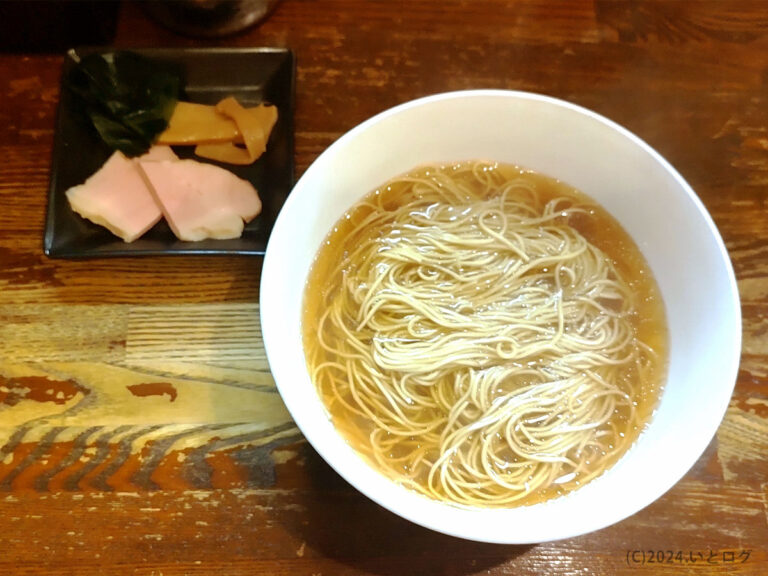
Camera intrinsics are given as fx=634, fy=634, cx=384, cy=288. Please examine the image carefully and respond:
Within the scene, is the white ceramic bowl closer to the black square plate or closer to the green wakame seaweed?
the black square plate

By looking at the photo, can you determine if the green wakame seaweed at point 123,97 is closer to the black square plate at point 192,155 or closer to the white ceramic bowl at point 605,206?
the black square plate at point 192,155

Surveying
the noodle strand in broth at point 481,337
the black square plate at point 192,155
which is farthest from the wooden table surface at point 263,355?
the noodle strand in broth at point 481,337

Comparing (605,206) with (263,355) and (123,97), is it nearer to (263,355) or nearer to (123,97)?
(263,355)

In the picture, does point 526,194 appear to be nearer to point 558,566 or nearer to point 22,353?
point 558,566

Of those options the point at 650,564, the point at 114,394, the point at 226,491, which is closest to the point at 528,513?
the point at 650,564

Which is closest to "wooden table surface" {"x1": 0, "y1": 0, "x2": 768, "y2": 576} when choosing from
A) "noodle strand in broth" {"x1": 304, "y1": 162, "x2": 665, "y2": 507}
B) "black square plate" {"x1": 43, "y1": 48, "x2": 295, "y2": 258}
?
"black square plate" {"x1": 43, "y1": 48, "x2": 295, "y2": 258}
